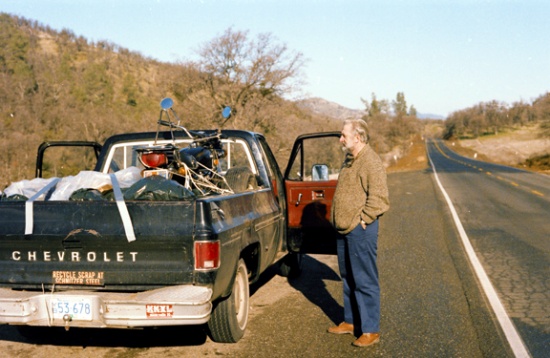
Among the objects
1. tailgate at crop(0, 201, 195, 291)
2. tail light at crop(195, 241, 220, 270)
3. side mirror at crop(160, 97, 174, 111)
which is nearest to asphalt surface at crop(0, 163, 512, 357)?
tailgate at crop(0, 201, 195, 291)

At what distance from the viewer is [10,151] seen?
44.0m

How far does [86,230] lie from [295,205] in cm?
294

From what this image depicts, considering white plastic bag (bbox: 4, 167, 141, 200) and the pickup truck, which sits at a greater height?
white plastic bag (bbox: 4, 167, 141, 200)

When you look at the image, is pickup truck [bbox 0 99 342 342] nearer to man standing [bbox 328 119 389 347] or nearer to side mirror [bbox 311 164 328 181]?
man standing [bbox 328 119 389 347]

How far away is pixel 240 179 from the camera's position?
Answer: 5.53 metres

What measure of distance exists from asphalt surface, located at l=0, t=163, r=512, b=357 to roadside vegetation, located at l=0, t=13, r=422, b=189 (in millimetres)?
2396

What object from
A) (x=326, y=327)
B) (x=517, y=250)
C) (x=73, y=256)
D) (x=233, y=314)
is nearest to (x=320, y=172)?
(x=326, y=327)

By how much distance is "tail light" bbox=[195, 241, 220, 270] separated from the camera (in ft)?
12.7

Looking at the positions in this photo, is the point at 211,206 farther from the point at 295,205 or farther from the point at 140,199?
the point at 295,205

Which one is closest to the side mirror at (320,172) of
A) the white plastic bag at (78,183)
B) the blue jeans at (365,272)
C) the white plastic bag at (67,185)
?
the blue jeans at (365,272)

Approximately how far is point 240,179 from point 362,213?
1411mm

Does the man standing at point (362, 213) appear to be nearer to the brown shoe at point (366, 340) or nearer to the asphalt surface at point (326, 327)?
the brown shoe at point (366, 340)

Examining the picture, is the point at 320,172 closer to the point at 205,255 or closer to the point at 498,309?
the point at 498,309

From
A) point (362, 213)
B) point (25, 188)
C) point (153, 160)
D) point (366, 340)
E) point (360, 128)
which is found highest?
point (360, 128)
